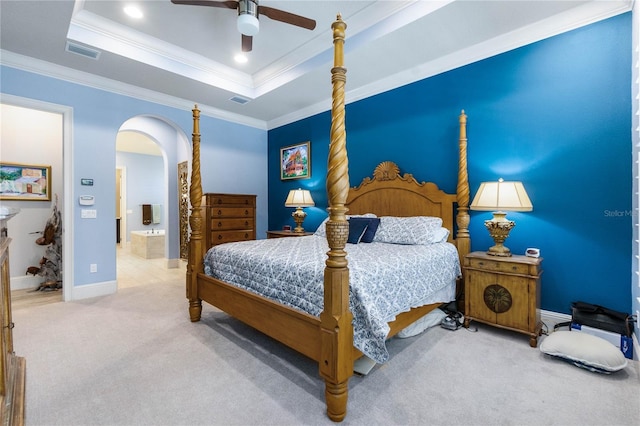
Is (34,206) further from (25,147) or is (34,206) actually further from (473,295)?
(473,295)

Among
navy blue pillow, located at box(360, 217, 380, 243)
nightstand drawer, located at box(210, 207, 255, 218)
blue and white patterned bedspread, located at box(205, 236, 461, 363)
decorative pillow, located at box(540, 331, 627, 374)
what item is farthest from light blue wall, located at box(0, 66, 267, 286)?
decorative pillow, located at box(540, 331, 627, 374)

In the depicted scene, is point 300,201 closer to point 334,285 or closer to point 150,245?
point 334,285

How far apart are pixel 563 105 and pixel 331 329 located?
9.18 feet

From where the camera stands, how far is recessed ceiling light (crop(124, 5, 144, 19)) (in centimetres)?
288

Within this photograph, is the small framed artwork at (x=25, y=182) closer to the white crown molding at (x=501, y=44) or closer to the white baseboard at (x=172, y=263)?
the white baseboard at (x=172, y=263)

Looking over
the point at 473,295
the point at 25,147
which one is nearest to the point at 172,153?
the point at 25,147

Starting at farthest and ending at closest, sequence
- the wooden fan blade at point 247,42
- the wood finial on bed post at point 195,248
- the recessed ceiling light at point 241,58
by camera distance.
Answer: the recessed ceiling light at point 241,58 → the wood finial on bed post at point 195,248 → the wooden fan blade at point 247,42

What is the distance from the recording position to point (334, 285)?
5.22 feet

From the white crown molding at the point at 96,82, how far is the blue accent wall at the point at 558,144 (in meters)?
3.28

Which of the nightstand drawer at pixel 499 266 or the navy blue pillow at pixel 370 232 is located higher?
the navy blue pillow at pixel 370 232

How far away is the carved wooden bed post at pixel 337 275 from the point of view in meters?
1.57

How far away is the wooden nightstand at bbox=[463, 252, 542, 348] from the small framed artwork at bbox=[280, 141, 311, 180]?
3.02 meters

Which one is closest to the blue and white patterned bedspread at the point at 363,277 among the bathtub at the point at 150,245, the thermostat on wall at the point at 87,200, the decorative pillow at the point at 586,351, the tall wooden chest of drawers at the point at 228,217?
the decorative pillow at the point at 586,351

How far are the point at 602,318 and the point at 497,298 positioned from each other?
706 mm
